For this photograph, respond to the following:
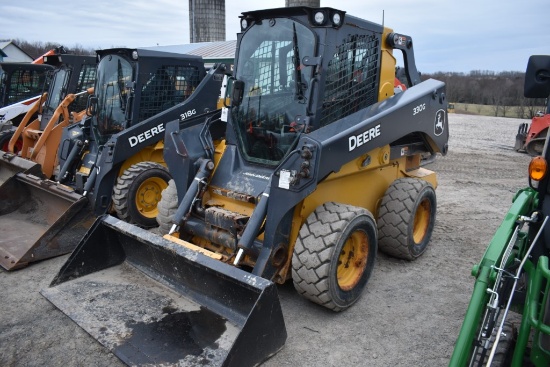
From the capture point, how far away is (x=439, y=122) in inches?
191

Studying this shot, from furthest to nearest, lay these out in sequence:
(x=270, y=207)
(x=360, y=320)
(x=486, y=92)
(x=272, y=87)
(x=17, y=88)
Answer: (x=486, y=92) → (x=17, y=88) → (x=272, y=87) → (x=360, y=320) → (x=270, y=207)

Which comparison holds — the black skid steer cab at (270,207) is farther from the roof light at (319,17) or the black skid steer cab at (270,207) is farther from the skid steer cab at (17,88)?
the skid steer cab at (17,88)

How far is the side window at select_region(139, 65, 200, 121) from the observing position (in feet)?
20.2

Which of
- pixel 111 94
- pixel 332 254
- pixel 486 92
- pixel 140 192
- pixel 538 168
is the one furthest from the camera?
pixel 486 92

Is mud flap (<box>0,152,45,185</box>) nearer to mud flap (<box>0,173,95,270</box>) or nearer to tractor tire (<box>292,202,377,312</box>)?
mud flap (<box>0,173,95,270</box>)

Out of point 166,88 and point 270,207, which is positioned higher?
point 166,88

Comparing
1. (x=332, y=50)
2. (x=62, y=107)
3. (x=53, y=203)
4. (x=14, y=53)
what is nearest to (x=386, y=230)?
(x=332, y=50)

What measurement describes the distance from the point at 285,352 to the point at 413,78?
3.44 meters

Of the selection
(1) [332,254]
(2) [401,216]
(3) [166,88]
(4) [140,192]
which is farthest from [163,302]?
(3) [166,88]

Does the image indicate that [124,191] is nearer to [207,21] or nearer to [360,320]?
[360,320]

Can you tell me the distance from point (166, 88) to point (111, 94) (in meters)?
0.75

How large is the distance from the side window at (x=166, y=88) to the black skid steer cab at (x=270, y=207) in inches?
67.6

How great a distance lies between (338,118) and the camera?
13.4 feet

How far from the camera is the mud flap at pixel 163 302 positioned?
9.37 ft
